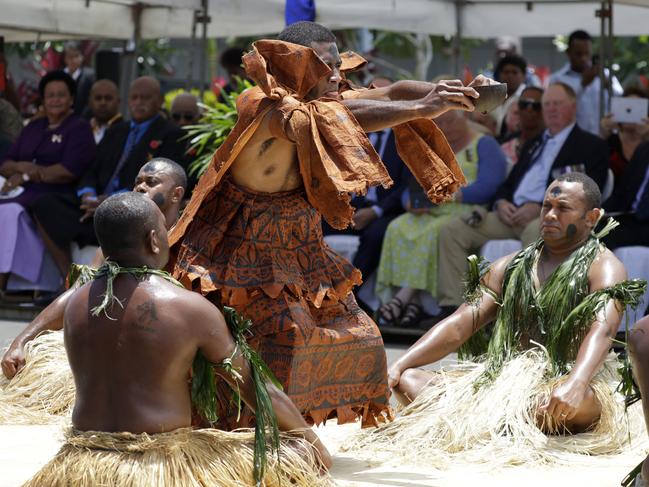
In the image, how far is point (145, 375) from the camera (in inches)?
148

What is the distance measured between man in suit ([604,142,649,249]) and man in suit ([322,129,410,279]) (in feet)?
5.03

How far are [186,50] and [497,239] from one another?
18.2 metres

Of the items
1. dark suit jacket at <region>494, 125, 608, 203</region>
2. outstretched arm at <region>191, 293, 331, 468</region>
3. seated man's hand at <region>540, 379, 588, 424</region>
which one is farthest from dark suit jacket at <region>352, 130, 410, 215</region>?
outstretched arm at <region>191, 293, 331, 468</region>

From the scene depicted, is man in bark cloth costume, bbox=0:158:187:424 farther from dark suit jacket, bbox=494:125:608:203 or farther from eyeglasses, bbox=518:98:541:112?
eyeglasses, bbox=518:98:541:112

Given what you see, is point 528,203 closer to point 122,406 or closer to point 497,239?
point 497,239

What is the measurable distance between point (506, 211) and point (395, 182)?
896mm

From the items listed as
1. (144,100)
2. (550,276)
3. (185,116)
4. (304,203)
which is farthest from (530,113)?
(304,203)

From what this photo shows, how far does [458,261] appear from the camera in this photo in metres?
8.73

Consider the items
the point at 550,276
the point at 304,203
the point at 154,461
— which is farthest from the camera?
the point at 550,276

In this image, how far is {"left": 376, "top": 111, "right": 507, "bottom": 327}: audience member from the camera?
28.8 ft

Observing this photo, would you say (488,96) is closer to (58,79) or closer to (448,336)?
(448,336)

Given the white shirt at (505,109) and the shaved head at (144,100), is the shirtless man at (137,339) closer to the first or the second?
the shaved head at (144,100)

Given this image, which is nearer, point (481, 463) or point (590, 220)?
point (481, 463)

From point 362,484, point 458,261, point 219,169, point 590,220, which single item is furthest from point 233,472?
point 458,261
